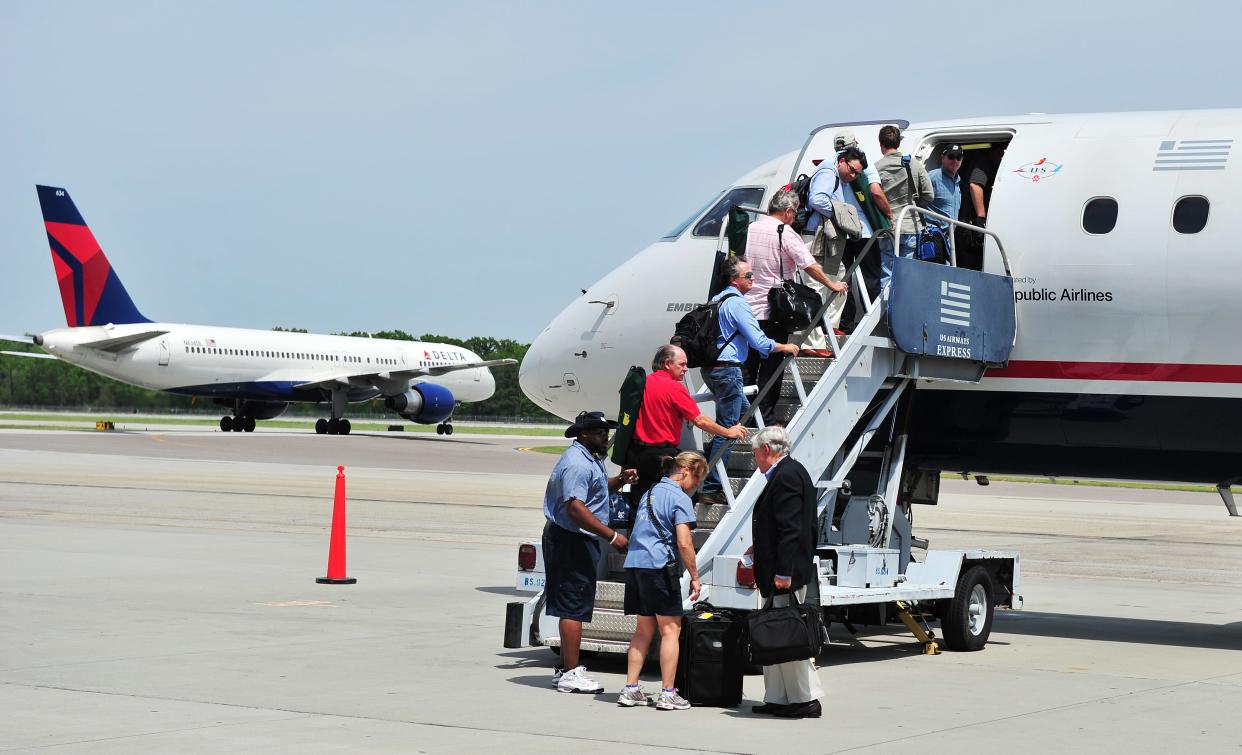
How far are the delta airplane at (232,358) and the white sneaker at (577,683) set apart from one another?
47259 mm

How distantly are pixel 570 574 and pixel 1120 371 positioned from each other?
5.45 meters

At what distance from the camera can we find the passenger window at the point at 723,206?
14531 millimetres

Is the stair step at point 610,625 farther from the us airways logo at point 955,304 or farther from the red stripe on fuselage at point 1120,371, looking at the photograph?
the red stripe on fuselage at point 1120,371

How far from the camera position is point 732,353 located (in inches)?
437

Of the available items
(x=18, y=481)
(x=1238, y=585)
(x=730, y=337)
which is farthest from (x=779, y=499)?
(x=18, y=481)

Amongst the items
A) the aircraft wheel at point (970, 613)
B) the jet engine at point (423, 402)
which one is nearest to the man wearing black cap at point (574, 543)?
the aircraft wheel at point (970, 613)

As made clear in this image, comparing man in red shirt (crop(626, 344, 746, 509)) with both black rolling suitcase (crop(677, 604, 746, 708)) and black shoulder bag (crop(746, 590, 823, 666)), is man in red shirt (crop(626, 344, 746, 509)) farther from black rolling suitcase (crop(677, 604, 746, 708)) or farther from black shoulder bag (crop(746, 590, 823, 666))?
black shoulder bag (crop(746, 590, 823, 666))

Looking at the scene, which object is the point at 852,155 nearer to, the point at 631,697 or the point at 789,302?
the point at 789,302

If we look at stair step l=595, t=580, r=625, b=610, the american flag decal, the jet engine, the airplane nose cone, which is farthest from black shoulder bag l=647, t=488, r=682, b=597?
the jet engine

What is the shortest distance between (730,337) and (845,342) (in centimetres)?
131

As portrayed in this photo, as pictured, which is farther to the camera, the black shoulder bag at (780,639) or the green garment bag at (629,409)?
the green garment bag at (629,409)

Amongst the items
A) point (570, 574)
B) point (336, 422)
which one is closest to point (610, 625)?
point (570, 574)

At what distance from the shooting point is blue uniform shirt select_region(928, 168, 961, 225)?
13.0 metres

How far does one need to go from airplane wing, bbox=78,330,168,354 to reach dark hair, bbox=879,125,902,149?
50616mm
